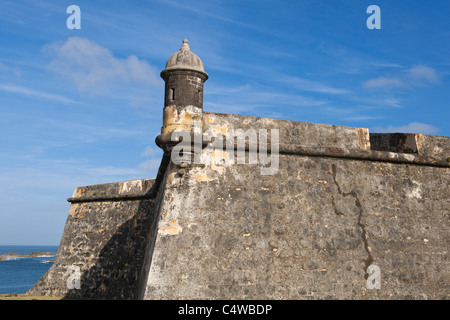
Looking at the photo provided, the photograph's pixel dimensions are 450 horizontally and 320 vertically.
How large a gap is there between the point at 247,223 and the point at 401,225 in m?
3.14

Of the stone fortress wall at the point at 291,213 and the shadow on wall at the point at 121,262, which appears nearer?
the stone fortress wall at the point at 291,213

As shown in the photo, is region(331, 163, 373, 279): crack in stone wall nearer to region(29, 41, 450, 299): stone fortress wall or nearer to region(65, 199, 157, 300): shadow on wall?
region(29, 41, 450, 299): stone fortress wall

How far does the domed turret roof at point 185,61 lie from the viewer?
7.12 m

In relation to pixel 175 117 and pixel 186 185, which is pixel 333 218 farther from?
pixel 175 117

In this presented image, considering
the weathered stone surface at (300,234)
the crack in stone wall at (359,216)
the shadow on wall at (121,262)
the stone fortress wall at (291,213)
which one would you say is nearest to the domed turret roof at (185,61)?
the stone fortress wall at (291,213)

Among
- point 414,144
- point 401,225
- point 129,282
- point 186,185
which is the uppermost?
point 414,144

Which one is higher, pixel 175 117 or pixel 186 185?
pixel 175 117

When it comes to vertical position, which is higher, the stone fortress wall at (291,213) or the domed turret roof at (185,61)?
the domed turret roof at (185,61)

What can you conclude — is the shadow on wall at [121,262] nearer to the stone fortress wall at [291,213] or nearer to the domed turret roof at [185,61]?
the stone fortress wall at [291,213]

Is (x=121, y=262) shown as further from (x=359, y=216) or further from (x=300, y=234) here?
(x=359, y=216)

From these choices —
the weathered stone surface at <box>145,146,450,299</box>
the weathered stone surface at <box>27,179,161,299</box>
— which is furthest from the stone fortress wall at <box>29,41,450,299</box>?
the weathered stone surface at <box>27,179,161,299</box>
